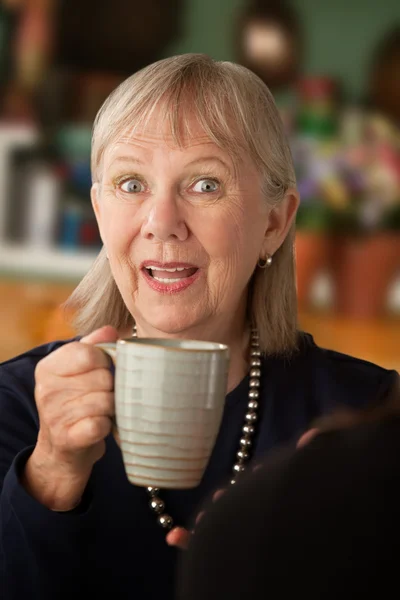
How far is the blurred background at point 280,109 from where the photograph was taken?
4.58 metres

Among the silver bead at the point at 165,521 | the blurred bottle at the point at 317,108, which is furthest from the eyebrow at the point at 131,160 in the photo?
the blurred bottle at the point at 317,108

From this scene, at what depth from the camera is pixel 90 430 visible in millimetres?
855

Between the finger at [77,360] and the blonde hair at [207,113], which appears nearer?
the finger at [77,360]

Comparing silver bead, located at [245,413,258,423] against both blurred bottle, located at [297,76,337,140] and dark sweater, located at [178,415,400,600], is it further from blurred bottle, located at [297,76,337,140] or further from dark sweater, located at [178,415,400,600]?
blurred bottle, located at [297,76,337,140]

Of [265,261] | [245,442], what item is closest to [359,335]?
[265,261]

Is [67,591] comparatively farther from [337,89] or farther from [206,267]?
[337,89]

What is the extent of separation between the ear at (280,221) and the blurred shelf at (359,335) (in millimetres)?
2413

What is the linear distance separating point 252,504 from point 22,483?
1.68 feet

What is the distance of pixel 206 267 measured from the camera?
46.3 inches

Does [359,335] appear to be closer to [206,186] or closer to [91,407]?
[206,186]

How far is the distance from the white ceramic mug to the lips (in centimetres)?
34

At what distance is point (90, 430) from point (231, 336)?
502 millimetres

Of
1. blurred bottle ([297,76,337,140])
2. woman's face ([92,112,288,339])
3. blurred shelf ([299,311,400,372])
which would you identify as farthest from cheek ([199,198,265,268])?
blurred bottle ([297,76,337,140])

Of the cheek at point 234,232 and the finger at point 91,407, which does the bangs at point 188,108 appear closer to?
the cheek at point 234,232
